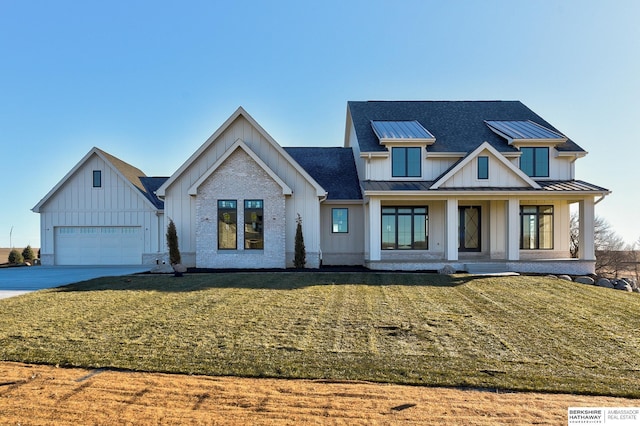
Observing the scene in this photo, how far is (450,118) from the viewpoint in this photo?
21.3 meters

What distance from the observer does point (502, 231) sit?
1836 cm

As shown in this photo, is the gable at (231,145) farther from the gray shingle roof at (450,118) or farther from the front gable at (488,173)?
the front gable at (488,173)

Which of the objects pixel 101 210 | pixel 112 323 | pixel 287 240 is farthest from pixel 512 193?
pixel 101 210

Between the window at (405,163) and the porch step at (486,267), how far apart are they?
5155 mm

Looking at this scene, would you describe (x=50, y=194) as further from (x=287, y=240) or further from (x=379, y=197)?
(x=379, y=197)

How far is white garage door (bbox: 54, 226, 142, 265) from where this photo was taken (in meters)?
20.7

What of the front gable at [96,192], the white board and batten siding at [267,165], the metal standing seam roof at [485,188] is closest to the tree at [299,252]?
the white board and batten siding at [267,165]

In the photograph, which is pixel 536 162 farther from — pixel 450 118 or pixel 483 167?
pixel 450 118

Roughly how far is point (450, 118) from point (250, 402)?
20.7 m

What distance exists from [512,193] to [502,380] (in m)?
13.5

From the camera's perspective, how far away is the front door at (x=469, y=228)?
18.7 metres

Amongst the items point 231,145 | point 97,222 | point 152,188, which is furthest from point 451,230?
point 97,222

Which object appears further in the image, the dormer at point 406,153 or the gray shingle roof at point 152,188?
the gray shingle roof at point 152,188

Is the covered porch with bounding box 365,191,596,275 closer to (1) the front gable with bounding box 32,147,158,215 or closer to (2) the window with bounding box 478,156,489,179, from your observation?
(2) the window with bounding box 478,156,489,179
